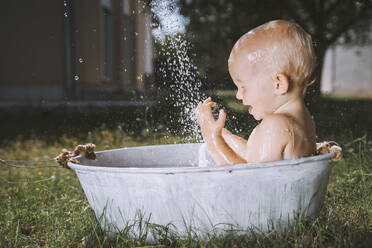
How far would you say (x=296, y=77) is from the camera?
1543 millimetres

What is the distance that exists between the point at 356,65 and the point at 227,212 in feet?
66.8

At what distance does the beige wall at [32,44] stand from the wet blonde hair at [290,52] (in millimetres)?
8137

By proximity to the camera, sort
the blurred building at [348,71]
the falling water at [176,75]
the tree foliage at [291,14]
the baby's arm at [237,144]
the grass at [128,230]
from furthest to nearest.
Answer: the blurred building at [348,71], the tree foliage at [291,14], the falling water at [176,75], the baby's arm at [237,144], the grass at [128,230]

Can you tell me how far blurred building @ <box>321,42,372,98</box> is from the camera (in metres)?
18.6

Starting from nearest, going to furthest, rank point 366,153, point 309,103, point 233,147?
point 233,147 < point 366,153 < point 309,103

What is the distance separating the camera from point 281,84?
5.00 feet

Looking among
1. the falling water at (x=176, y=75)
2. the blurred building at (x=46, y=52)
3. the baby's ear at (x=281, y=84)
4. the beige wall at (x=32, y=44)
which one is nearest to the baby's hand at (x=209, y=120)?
the baby's ear at (x=281, y=84)

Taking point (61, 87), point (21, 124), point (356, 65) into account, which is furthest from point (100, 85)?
point (356, 65)

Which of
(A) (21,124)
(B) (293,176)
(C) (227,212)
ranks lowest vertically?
(A) (21,124)

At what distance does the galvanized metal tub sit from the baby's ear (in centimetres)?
30

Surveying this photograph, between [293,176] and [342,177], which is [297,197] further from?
[342,177]

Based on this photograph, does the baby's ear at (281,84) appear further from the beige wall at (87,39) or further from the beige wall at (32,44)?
the beige wall at (32,44)

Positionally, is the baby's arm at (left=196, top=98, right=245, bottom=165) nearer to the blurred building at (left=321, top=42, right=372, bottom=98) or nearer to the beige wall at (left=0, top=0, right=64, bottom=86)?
the beige wall at (left=0, top=0, right=64, bottom=86)

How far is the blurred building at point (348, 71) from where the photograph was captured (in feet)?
61.1
